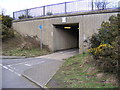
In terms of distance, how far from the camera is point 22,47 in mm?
15133

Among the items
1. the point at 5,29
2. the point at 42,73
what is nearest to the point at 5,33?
the point at 5,29

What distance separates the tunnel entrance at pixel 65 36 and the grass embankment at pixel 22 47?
1.71 metres

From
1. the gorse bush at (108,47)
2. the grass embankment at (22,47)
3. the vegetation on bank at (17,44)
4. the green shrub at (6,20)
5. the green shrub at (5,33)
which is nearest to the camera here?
the gorse bush at (108,47)

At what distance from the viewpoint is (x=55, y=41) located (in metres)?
15.6

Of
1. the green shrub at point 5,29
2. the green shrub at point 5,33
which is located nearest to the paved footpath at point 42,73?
the green shrub at point 5,33

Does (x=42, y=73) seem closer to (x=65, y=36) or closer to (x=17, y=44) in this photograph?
(x=17, y=44)

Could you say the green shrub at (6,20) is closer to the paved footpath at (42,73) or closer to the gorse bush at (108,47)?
the paved footpath at (42,73)

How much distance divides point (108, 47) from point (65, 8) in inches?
376

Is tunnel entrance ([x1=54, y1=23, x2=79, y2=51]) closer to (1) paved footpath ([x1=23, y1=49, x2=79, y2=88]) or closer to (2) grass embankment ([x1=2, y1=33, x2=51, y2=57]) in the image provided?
(2) grass embankment ([x1=2, y1=33, x2=51, y2=57])

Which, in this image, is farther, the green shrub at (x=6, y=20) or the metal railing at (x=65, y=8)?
the green shrub at (x=6, y=20)

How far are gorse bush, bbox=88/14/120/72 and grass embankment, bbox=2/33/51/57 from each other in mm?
7366

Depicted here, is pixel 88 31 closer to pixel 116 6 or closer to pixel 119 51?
pixel 116 6

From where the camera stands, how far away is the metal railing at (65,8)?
12.4 metres

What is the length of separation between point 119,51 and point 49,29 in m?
11.6
